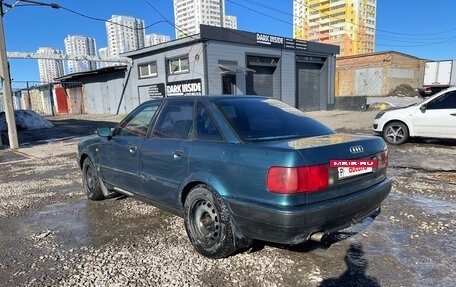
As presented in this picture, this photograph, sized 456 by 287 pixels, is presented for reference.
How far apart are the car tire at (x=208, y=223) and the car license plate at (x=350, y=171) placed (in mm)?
1046

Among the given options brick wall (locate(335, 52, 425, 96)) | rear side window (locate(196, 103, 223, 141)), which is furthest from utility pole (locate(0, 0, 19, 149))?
brick wall (locate(335, 52, 425, 96))

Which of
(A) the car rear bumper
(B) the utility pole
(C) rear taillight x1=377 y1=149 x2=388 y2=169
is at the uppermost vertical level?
(B) the utility pole

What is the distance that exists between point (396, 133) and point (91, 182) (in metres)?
8.15

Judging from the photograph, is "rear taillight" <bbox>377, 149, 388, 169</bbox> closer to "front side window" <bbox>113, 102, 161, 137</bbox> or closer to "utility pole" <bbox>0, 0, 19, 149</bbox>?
"front side window" <bbox>113, 102, 161, 137</bbox>

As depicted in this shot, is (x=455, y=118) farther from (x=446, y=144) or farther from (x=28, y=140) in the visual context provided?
(x=28, y=140)

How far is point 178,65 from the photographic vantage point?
21047 mm

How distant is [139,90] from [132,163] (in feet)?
69.9

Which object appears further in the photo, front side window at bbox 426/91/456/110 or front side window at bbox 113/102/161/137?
front side window at bbox 426/91/456/110

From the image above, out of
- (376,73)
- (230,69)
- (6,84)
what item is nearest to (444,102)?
(230,69)

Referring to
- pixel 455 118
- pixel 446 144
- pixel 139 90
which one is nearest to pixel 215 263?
pixel 455 118

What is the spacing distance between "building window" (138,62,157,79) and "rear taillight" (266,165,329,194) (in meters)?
21.5

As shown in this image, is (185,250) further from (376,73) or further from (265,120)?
(376,73)

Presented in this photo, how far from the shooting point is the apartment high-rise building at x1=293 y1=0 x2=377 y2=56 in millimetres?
65375

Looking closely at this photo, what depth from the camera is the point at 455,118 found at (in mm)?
8141
